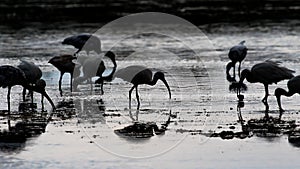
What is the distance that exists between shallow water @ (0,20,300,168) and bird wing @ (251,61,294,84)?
0.49 meters

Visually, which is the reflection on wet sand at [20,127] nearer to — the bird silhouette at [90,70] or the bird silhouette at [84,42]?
the bird silhouette at [90,70]

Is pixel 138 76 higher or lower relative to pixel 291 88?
higher

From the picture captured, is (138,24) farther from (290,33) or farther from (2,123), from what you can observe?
(2,123)

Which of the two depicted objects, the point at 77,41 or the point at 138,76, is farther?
the point at 77,41

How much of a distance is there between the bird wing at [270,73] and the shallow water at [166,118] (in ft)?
1.59

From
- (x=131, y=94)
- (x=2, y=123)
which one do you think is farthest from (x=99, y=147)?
(x=131, y=94)

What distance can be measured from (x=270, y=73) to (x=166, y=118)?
9.48 ft

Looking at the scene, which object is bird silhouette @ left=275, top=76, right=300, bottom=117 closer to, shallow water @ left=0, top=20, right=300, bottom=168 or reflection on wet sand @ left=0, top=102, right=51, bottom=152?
shallow water @ left=0, top=20, right=300, bottom=168

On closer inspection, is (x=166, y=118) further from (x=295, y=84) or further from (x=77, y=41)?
(x=77, y=41)

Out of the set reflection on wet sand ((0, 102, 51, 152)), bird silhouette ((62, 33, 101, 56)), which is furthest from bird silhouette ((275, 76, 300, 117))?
bird silhouette ((62, 33, 101, 56))

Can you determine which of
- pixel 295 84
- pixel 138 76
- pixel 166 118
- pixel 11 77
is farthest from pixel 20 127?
pixel 295 84

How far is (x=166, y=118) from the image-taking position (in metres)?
16.0

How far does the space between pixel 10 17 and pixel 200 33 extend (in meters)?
13.3

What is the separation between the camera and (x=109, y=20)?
1649 inches
